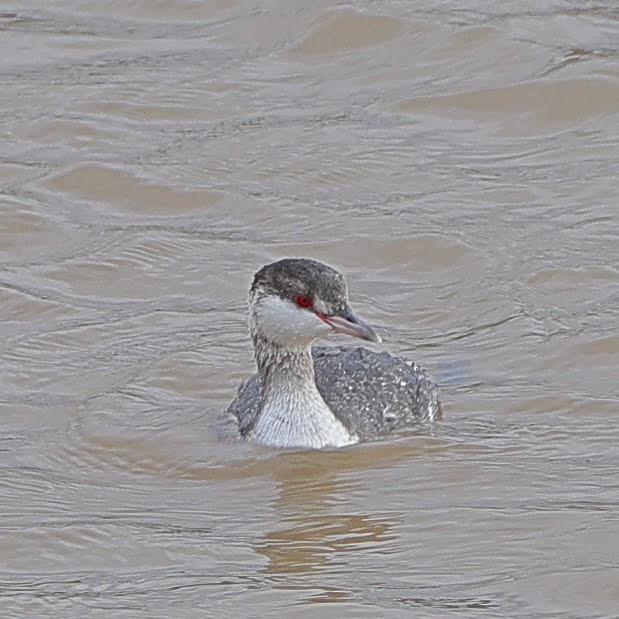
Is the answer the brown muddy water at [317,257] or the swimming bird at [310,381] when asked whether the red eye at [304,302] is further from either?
the brown muddy water at [317,257]

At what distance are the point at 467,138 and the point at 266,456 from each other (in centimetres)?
524

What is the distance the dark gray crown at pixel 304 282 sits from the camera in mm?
10914

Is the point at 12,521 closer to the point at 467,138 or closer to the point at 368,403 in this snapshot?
the point at 368,403

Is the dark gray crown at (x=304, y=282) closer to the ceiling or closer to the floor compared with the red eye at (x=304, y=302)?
closer to the ceiling

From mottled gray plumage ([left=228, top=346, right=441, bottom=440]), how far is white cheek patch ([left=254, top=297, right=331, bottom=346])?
1.59ft

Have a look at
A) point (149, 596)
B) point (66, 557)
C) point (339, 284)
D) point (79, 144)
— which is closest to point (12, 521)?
point (66, 557)

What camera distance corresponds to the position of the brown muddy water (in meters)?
9.28

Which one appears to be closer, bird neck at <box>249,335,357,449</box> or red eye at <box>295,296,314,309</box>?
red eye at <box>295,296,314,309</box>

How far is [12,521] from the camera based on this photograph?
32.7ft

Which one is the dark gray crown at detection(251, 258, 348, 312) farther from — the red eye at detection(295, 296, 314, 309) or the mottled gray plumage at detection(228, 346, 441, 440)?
the mottled gray plumage at detection(228, 346, 441, 440)

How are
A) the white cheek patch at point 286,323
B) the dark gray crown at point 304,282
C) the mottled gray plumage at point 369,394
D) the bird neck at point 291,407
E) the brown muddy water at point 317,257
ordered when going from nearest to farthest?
the brown muddy water at point 317,257 < the dark gray crown at point 304,282 < the white cheek patch at point 286,323 < the bird neck at point 291,407 < the mottled gray plumage at point 369,394

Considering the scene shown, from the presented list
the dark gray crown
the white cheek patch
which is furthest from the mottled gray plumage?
the dark gray crown

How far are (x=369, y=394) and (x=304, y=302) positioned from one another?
0.95 meters

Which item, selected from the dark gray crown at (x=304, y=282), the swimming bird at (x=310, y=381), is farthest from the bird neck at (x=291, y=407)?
the dark gray crown at (x=304, y=282)
